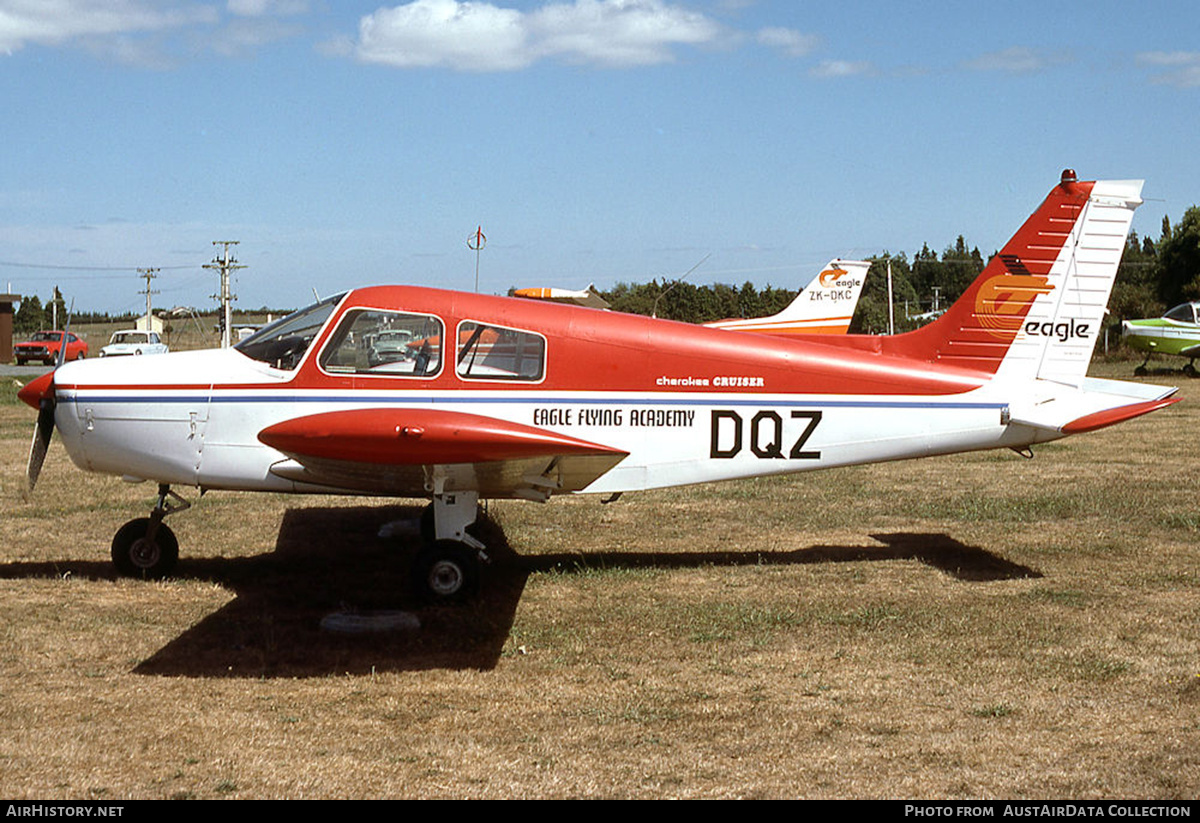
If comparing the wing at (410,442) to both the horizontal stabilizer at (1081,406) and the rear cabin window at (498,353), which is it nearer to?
the rear cabin window at (498,353)

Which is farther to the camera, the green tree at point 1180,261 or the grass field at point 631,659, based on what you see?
the green tree at point 1180,261

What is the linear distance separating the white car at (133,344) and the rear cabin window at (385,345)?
3250cm

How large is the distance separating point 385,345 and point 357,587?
6.21ft

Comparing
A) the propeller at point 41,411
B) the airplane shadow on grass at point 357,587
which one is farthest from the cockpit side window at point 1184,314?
the propeller at point 41,411

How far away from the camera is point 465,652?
21.9ft

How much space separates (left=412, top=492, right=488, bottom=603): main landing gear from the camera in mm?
7484

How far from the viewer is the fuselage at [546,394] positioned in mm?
7625

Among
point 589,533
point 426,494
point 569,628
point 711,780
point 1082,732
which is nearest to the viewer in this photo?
point 711,780

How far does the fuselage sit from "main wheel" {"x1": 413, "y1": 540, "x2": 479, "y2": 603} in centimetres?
46

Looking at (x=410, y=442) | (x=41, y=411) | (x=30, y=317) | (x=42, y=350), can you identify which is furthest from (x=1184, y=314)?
(x=30, y=317)
